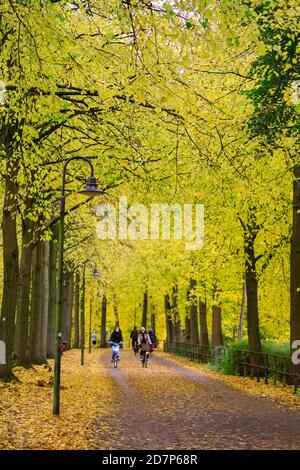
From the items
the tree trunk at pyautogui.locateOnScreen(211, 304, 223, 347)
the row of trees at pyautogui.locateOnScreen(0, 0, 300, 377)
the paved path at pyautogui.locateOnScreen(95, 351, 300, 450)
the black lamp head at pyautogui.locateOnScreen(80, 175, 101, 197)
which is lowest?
the paved path at pyautogui.locateOnScreen(95, 351, 300, 450)

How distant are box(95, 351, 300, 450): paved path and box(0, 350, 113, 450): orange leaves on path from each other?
0.42 metres

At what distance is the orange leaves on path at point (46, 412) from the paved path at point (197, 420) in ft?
1.37

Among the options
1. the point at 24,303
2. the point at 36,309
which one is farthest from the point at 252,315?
the point at 24,303

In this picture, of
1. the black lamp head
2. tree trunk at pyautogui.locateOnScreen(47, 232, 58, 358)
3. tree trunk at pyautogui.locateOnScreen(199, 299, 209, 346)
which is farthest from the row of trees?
tree trunk at pyautogui.locateOnScreen(199, 299, 209, 346)

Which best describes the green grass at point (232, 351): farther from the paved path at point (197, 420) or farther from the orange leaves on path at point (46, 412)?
the orange leaves on path at point (46, 412)

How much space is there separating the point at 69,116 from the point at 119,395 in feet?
25.3

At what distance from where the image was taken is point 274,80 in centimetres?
1438

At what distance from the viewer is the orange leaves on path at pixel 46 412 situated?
33.0 feet

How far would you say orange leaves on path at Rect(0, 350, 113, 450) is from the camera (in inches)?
396

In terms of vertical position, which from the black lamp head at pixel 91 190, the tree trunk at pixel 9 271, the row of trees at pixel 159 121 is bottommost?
the tree trunk at pixel 9 271

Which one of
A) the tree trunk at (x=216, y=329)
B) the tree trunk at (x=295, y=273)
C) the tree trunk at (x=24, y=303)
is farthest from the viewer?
the tree trunk at (x=216, y=329)

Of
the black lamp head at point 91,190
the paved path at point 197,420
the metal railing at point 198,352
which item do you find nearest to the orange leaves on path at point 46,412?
the paved path at point 197,420

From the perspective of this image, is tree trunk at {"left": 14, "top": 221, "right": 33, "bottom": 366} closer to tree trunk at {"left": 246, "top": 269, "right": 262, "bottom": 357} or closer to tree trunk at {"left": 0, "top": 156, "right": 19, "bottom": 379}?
tree trunk at {"left": 0, "top": 156, "right": 19, "bottom": 379}

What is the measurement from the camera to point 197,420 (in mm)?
12906
